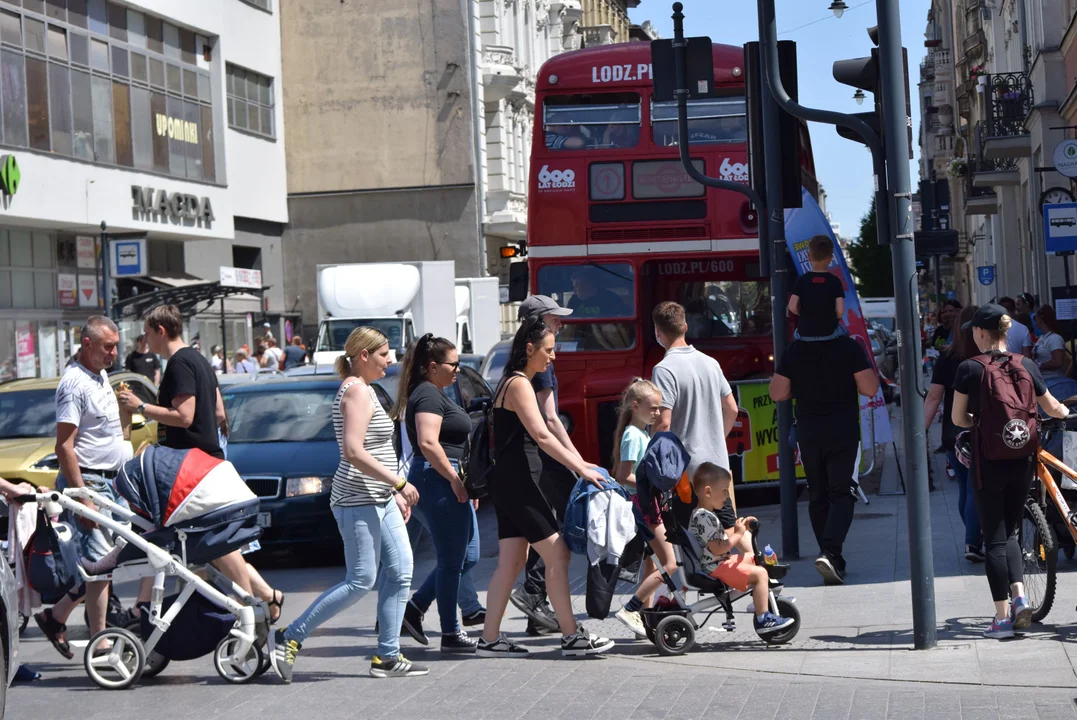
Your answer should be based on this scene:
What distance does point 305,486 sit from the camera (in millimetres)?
12172

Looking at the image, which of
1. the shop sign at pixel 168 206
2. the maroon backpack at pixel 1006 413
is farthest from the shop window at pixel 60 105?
the maroon backpack at pixel 1006 413

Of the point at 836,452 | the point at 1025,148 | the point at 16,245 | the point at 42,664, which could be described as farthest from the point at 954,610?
the point at 16,245

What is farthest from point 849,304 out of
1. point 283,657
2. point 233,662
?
point 233,662

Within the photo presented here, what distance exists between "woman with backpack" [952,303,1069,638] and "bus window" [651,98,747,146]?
8.09m

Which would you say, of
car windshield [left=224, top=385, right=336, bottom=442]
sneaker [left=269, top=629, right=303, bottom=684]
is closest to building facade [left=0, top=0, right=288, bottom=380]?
car windshield [left=224, top=385, right=336, bottom=442]

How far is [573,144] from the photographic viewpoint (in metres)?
15.9

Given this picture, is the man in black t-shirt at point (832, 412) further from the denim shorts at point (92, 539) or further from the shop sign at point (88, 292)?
the shop sign at point (88, 292)

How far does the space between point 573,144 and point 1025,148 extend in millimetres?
16558

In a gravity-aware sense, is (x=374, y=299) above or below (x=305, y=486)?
above

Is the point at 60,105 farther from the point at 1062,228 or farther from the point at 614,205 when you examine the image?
the point at 1062,228

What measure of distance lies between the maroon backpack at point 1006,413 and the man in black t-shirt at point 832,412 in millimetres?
1806

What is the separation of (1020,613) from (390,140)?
43.5 m

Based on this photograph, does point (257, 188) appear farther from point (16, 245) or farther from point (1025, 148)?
point (1025, 148)

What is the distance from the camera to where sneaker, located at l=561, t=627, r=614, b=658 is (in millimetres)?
7922
